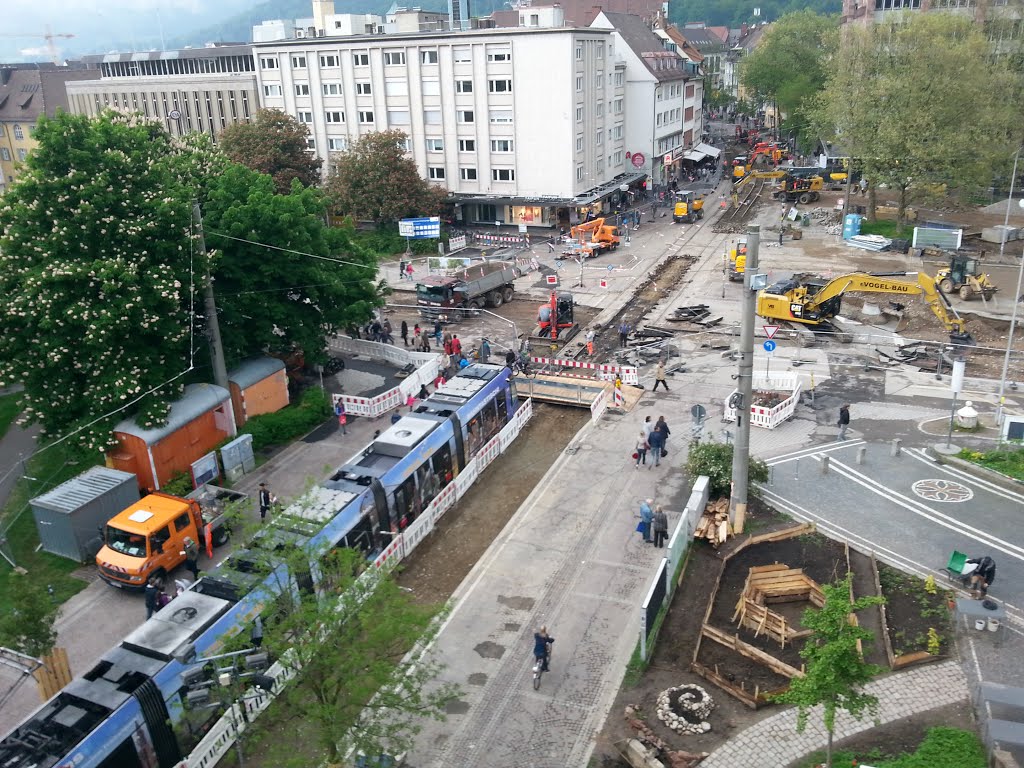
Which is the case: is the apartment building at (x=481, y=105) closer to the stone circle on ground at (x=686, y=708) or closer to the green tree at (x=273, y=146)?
the green tree at (x=273, y=146)

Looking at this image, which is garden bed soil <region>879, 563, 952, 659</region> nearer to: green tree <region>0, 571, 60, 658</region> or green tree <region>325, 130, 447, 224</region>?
green tree <region>0, 571, 60, 658</region>

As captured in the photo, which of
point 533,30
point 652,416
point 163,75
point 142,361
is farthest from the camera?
point 163,75

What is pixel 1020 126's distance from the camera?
59.0 metres

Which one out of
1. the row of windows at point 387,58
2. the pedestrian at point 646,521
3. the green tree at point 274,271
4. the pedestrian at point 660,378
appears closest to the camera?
the pedestrian at point 646,521

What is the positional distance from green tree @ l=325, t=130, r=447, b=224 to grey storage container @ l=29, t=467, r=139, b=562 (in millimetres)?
37728

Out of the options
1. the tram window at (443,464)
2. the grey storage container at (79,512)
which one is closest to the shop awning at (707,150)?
the tram window at (443,464)

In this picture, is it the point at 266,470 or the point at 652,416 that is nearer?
the point at 266,470

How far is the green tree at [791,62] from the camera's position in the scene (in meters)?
92.7

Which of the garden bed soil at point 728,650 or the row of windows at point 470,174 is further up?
the row of windows at point 470,174

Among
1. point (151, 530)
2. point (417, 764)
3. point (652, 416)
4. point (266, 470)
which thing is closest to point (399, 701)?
point (417, 764)

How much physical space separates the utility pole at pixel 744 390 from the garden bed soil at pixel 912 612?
3.90 meters

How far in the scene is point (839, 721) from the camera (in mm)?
15820

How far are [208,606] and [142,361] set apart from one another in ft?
38.1

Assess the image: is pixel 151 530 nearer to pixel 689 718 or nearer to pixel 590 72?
pixel 689 718
